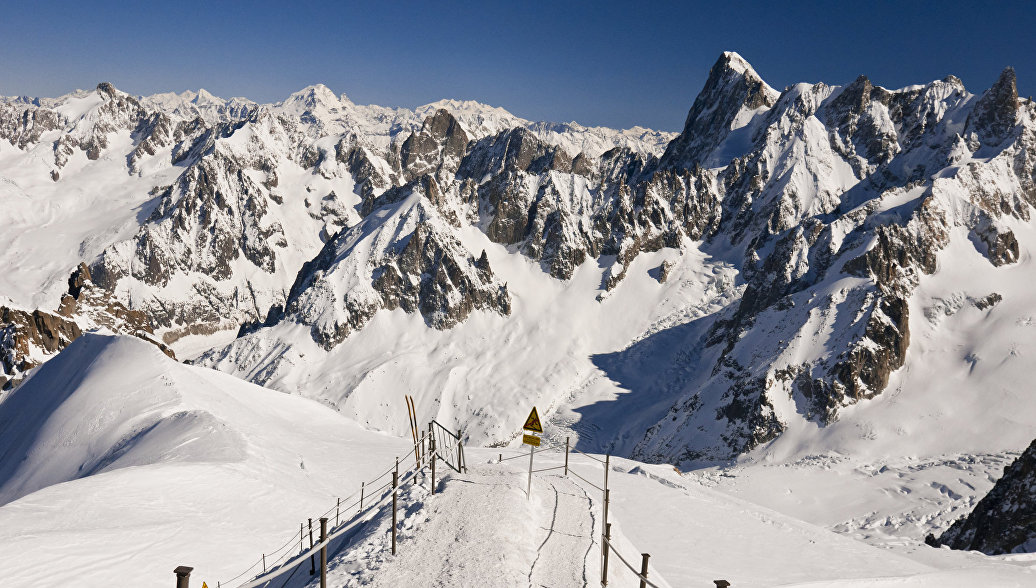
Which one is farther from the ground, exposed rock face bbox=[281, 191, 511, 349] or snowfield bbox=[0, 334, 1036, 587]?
exposed rock face bbox=[281, 191, 511, 349]

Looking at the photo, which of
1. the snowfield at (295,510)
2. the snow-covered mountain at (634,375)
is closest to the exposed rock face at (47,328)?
the snow-covered mountain at (634,375)

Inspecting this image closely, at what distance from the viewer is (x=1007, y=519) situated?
37.8 m

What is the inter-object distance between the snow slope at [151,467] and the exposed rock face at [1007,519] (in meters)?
42.3

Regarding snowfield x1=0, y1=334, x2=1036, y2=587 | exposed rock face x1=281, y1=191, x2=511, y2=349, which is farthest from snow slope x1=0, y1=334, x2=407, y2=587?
exposed rock face x1=281, y1=191, x2=511, y2=349

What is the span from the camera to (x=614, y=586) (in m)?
13.4

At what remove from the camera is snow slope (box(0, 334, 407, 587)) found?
23250mm

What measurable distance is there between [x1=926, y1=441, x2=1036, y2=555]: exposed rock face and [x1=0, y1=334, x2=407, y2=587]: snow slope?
4229cm

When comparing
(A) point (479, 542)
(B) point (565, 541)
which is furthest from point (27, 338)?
(B) point (565, 541)

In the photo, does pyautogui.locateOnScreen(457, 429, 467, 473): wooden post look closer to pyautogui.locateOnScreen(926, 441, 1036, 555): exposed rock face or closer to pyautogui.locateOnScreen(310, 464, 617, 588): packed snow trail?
pyautogui.locateOnScreen(310, 464, 617, 588): packed snow trail

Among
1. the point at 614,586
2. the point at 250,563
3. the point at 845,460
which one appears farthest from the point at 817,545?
the point at 845,460

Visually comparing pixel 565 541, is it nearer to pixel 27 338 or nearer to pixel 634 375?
pixel 27 338

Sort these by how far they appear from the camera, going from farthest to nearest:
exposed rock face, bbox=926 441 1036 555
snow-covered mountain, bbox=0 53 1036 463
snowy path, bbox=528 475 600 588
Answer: snow-covered mountain, bbox=0 53 1036 463 → exposed rock face, bbox=926 441 1036 555 → snowy path, bbox=528 475 600 588

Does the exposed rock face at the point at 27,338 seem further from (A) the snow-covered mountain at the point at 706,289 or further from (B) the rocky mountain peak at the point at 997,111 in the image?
(B) the rocky mountain peak at the point at 997,111

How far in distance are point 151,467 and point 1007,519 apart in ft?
177
